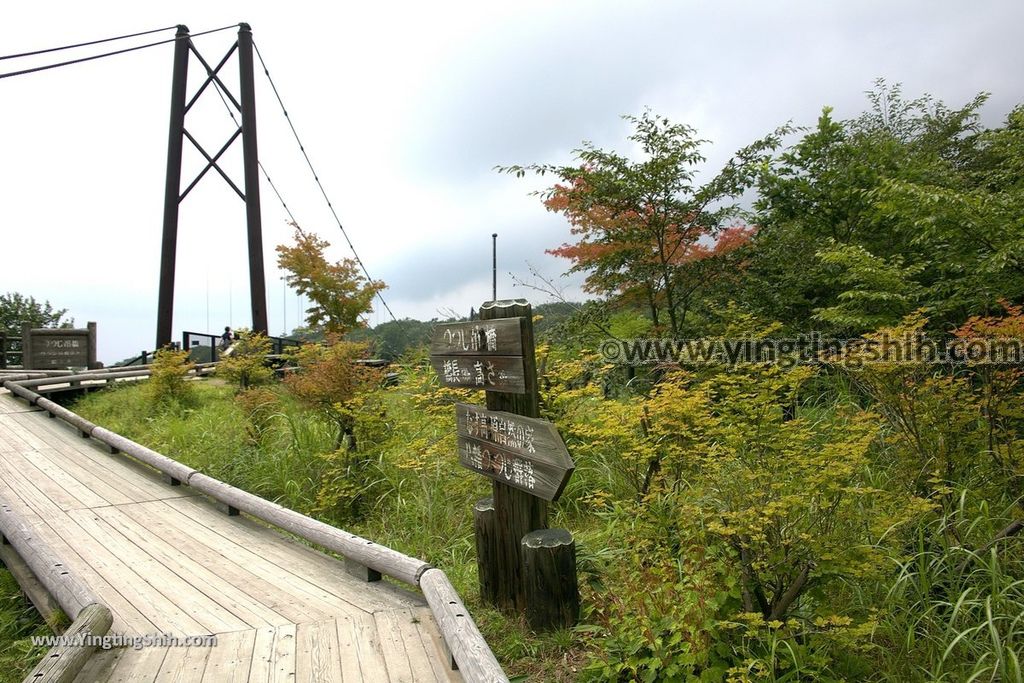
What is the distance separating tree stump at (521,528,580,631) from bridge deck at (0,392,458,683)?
0.54 metres

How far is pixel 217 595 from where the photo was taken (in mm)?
3635

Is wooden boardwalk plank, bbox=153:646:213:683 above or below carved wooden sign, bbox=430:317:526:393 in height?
below

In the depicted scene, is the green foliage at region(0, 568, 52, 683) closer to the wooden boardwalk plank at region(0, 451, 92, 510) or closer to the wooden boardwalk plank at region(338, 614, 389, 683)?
the wooden boardwalk plank at region(0, 451, 92, 510)

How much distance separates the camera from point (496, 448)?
3.44m

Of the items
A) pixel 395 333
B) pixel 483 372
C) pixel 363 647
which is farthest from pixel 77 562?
pixel 395 333

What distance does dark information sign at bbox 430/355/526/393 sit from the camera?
3.23 meters

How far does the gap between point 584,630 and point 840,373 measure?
5.01 m

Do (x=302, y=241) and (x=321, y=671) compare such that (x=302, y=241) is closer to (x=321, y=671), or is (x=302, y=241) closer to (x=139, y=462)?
(x=139, y=462)

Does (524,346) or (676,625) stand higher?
(524,346)

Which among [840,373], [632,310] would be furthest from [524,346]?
[632,310]

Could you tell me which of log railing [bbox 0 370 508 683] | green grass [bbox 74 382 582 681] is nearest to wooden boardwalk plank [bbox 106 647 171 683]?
log railing [bbox 0 370 508 683]

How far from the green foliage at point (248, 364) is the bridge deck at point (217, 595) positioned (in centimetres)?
523

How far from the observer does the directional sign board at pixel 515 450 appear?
3.03m

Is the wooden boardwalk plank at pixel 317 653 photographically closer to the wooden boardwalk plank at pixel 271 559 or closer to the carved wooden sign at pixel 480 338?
the wooden boardwalk plank at pixel 271 559
